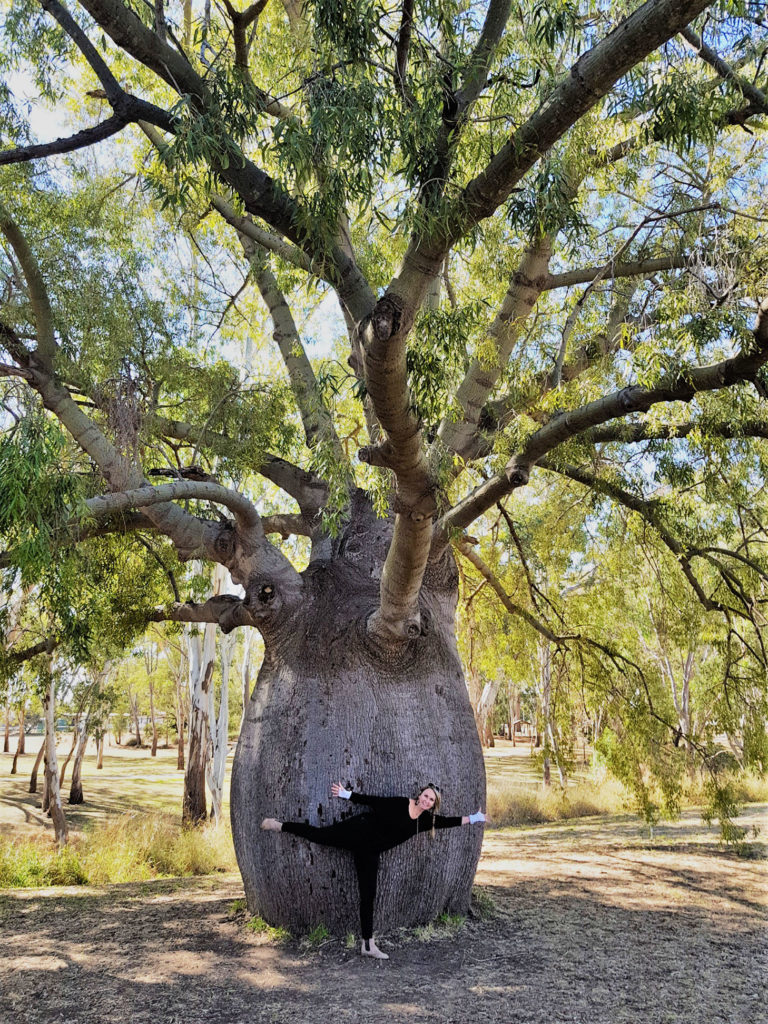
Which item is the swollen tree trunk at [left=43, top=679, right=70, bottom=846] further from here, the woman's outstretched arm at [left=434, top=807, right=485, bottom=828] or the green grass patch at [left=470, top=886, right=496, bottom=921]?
the woman's outstretched arm at [left=434, top=807, right=485, bottom=828]

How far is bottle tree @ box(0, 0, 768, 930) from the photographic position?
3840mm

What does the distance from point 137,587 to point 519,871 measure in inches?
203

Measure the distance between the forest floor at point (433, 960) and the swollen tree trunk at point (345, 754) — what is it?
262 millimetres

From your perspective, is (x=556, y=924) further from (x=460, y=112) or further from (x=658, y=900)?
(x=460, y=112)

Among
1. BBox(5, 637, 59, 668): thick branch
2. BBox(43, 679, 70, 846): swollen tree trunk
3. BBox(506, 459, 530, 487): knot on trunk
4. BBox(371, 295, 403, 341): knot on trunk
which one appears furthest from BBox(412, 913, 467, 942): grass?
BBox(43, 679, 70, 846): swollen tree trunk

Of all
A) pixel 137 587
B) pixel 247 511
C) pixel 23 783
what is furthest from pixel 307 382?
pixel 23 783

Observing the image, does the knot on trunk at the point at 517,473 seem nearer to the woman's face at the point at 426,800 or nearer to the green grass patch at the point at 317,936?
the woman's face at the point at 426,800

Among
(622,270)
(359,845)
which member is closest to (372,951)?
(359,845)

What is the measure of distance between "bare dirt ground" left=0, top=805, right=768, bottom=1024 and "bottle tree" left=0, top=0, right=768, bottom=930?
1.89ft

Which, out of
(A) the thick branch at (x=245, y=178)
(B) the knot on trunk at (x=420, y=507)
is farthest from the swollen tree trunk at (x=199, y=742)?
(A) the thick branch at (x=245, y=178)

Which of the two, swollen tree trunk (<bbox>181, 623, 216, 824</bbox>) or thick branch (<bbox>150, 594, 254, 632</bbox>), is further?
swollen tree trunk (<bbox>181, 623, 216, 824</bbox>)

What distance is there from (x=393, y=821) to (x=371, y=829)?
0.17 metres

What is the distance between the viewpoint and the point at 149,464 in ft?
27.3

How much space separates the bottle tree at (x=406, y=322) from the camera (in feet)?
12.6
